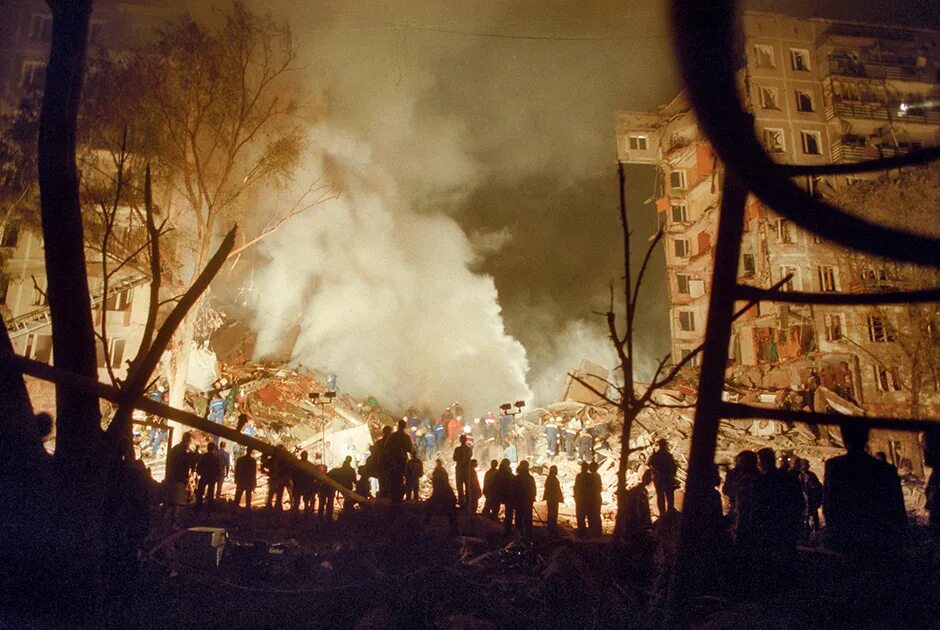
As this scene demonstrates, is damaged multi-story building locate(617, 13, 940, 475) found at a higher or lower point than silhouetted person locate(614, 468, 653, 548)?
higher

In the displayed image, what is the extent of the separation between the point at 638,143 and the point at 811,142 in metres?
11.8

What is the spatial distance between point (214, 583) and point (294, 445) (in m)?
15.5

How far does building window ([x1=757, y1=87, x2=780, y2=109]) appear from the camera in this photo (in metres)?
35.4

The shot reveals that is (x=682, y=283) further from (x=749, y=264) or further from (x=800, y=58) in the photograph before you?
(x=800, y=58)

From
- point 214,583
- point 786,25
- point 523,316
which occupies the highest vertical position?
point 786,25

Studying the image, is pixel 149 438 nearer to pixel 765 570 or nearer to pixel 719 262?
pixel 765 570

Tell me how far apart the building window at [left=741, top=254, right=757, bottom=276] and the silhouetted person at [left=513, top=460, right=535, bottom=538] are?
28.0m

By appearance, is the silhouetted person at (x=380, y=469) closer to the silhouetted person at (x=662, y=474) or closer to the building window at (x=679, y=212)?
the silhouetted person at (x=662, y=474)

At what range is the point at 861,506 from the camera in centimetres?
350

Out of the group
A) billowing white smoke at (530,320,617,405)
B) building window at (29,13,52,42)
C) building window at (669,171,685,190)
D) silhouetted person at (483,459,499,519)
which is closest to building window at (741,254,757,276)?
building window at (669,171,685,190)

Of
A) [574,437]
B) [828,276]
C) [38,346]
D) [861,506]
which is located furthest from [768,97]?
[38,346]

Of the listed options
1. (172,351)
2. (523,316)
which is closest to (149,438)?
(172,351)

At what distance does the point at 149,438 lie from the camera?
774 inches

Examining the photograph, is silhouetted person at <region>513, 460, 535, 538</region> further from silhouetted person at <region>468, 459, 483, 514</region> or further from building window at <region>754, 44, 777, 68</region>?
building window at <region>754, 44, 777, 68</region>
